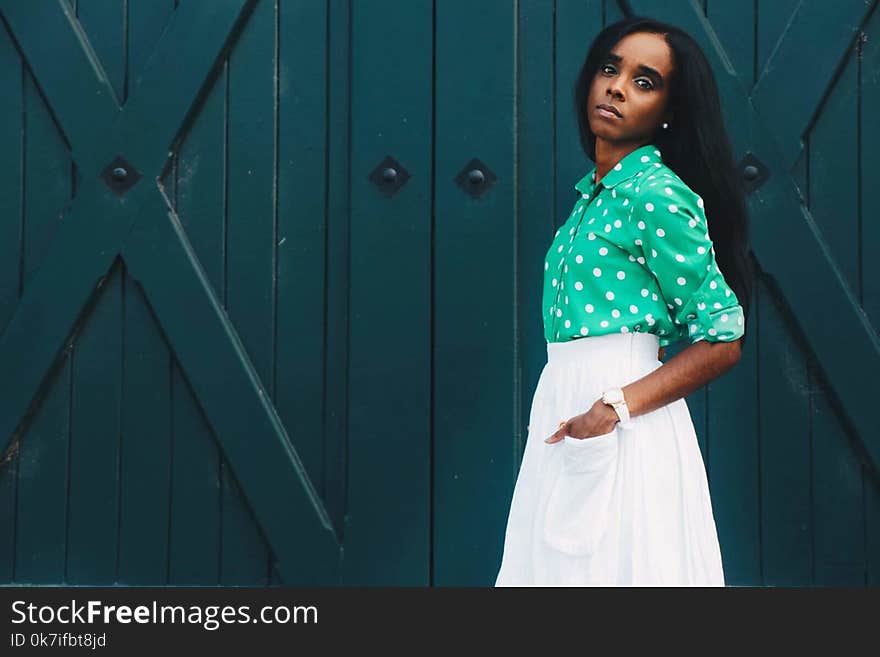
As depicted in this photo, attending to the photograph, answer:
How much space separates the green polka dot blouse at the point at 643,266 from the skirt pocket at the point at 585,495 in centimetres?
23

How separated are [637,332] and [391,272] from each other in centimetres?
121

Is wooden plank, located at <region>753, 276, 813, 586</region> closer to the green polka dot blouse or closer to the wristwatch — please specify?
the green polka dot blouse

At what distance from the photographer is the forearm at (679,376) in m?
2.25

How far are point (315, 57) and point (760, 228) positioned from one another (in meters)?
1.32

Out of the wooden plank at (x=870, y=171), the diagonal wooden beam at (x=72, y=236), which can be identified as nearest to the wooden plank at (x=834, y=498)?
the wooden plank at (x=870, y=171)

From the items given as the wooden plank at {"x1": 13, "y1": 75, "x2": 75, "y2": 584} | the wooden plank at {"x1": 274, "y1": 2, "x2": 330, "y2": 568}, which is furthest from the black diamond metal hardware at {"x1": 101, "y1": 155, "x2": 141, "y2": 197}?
the wooden plank at {"x1": 274, "y1": 2, "x2": 330, "y2": 568}

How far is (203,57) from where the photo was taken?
136 inches

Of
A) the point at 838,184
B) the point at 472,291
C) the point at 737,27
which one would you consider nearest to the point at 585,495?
the point at 472,291

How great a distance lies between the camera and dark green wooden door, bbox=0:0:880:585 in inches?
134

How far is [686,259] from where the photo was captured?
2252 mm

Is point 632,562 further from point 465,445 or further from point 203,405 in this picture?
point 203,405

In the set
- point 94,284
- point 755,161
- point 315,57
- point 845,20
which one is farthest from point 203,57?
point 845,20

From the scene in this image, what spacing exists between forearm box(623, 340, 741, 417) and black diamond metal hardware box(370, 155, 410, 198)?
1.34m

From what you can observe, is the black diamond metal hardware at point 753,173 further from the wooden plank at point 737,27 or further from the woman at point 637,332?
the woman at point 637,332
